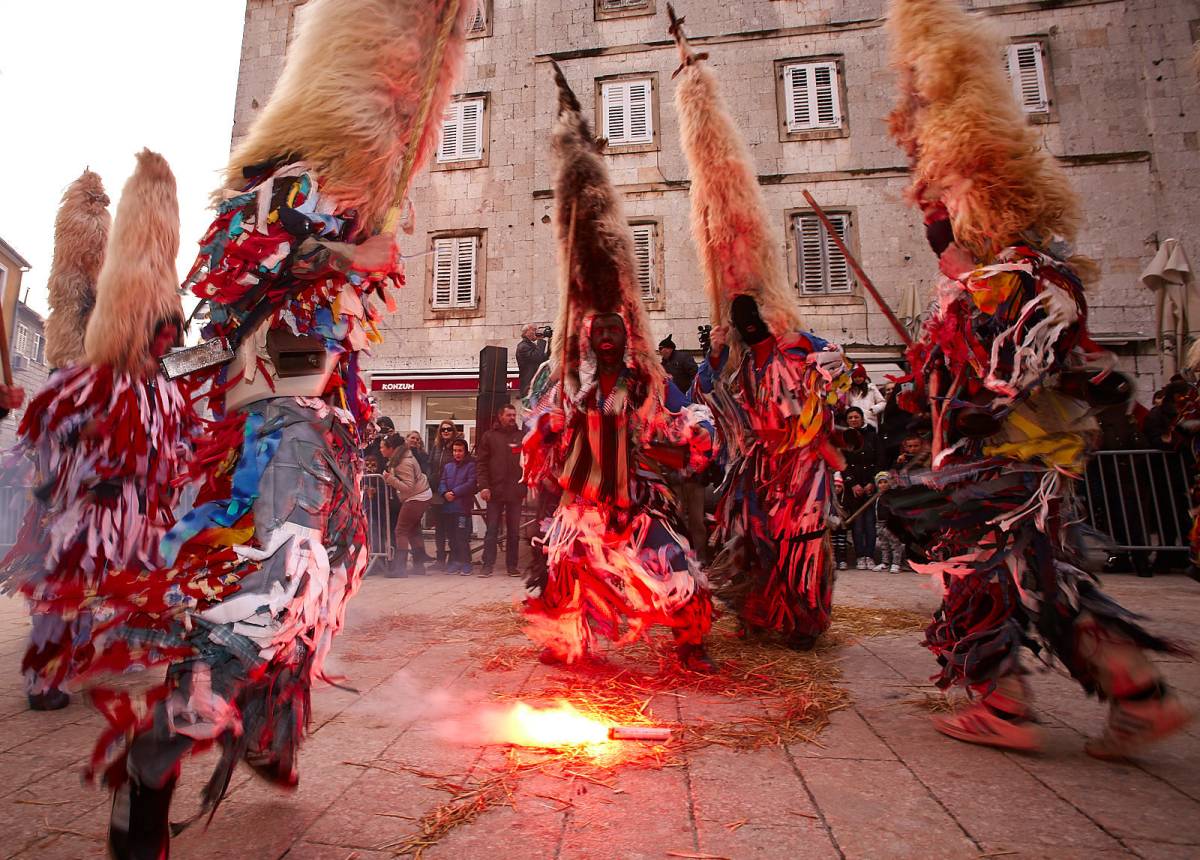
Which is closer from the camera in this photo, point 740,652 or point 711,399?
point 740,652

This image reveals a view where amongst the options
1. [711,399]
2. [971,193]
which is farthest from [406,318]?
[971,193]

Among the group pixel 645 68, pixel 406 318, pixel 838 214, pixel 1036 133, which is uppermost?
pixel 645 68

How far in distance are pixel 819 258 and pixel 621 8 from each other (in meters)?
7.25

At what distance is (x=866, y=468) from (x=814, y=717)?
19.8ft

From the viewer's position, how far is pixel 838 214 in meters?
14.2

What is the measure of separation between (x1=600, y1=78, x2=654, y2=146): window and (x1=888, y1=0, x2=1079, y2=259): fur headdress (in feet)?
42.1

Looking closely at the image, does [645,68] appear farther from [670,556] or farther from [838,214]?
[670,556]

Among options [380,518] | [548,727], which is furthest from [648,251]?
[548,727]

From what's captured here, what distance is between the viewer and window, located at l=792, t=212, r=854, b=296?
14133 mm

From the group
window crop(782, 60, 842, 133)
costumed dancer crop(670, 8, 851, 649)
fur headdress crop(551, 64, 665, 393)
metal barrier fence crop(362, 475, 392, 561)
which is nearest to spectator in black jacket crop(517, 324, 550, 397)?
metal barrier fence crop(362, 475, 392, 561)

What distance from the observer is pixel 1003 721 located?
2.36 meters

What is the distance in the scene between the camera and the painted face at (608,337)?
363cm

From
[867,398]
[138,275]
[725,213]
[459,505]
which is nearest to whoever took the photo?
[138,275]

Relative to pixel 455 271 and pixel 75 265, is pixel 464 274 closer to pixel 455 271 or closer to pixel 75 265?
pixel 455 271
